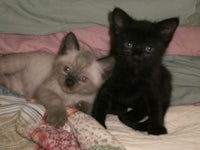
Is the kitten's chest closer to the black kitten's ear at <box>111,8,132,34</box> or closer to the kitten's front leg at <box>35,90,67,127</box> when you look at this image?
the kitten's front leg at <box>35,90,67,127</box>

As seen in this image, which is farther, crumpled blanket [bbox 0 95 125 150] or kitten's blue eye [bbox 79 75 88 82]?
kitten's blue eye [bbox 79 75 88 82]

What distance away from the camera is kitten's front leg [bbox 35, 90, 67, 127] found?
1594 mm

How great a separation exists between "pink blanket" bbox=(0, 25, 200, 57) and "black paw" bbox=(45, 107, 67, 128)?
517mm

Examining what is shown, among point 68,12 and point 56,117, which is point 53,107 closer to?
point 56,117

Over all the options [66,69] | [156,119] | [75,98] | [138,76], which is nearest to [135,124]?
Answer: [156,119]

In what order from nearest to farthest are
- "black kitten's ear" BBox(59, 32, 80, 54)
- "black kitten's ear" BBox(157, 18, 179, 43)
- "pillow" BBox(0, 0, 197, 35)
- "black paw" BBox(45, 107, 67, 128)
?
"black paw" BBox(45, 107, 67, 128) → "black kitten's ear" BBox(157, 18, 179, 43) → "black kitten's ear" BBox(59, 32, 80, 54) → "pillow" BBox(0, 0, 197, 35)

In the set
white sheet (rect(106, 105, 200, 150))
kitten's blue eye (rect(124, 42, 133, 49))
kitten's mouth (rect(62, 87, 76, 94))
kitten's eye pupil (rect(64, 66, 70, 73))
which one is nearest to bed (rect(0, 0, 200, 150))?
white sheet (rect(106, 105, 200, 150))

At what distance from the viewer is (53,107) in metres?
1.66

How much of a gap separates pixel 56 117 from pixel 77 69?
320 millimetres

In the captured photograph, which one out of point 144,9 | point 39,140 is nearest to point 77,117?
point 39,140

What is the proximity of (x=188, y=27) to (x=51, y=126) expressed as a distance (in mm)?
1143

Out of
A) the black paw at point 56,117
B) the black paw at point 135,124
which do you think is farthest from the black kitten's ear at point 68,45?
the black paw at point 135,124

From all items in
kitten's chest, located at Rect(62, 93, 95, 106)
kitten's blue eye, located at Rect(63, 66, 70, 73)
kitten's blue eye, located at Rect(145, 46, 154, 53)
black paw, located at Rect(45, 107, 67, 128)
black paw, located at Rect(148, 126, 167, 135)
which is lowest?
black paw, located at Rect(148, 126, 167, 135)

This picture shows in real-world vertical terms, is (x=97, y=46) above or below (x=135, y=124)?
above
